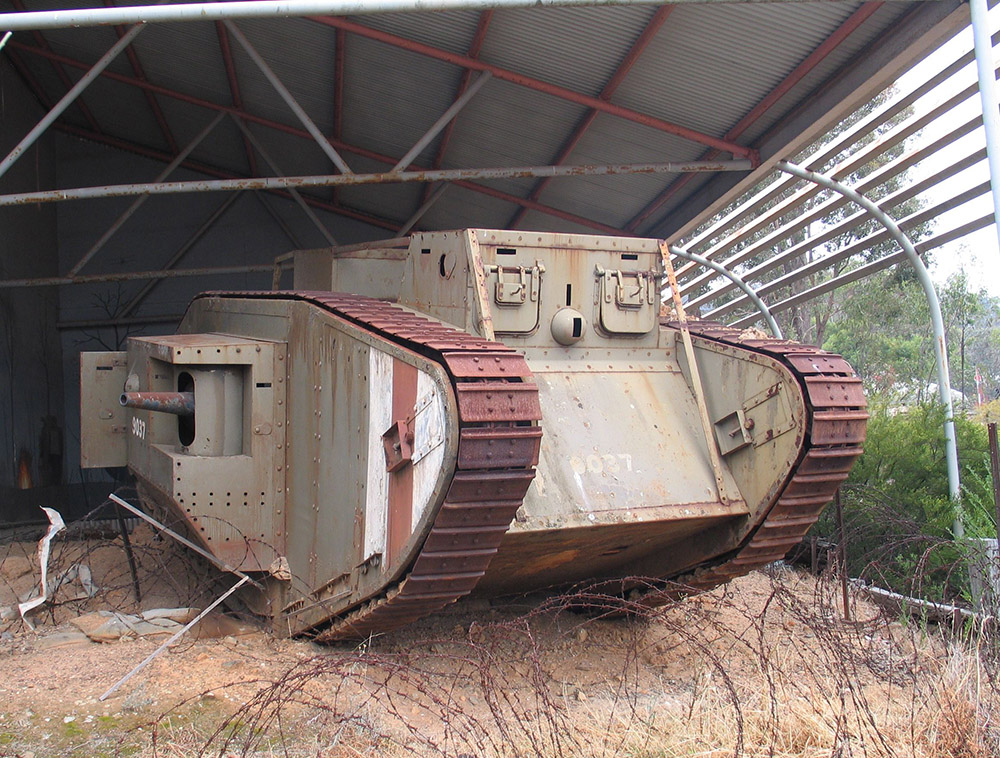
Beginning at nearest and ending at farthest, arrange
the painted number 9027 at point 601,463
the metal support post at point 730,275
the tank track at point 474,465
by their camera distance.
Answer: the tank track at point 474,465 → the painted number 9027 at point 601,463 → the metal support post at point 730,275

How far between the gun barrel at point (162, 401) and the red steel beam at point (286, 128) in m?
5.34

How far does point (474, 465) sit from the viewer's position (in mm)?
4734

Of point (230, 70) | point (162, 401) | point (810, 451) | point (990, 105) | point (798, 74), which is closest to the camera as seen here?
point (990, 105)

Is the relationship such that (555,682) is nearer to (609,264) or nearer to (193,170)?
(609,264)

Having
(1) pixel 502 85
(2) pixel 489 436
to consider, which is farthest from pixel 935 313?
(2) pixel 489 436

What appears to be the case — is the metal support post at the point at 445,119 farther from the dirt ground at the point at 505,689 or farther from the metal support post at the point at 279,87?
the dirt ground at the point at 505,689

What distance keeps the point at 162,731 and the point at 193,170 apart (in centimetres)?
1120

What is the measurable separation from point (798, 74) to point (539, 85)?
7.32 ft

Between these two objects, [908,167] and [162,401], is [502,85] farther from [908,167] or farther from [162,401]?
[162,401]

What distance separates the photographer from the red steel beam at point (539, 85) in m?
8.61

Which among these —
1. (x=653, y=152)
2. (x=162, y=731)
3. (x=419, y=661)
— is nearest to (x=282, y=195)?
(x=653, y=152)

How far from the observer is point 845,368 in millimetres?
6062

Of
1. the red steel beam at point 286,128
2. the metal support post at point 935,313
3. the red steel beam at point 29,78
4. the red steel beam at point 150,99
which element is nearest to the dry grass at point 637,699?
the metal support post at point 935,313

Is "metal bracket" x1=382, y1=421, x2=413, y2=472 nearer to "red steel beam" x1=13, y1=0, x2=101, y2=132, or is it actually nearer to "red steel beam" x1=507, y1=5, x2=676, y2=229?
"red steel beam" x1=507, y1=5, x2=676, y2=229
